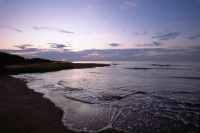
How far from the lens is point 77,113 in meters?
9.05

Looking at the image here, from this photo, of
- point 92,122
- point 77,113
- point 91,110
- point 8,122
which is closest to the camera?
point 8,122

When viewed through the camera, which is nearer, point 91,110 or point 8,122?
point 8,122

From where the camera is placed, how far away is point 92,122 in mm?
7676

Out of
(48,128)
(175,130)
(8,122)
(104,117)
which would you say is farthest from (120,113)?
(8,122)

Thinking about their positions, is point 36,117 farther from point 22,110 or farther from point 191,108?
point 191,108

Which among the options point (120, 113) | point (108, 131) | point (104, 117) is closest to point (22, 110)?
point (104, 117)

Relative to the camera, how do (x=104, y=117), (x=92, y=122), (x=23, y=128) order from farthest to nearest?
(x=104, y=117), (x=92, y=122), (x=23, y=128)

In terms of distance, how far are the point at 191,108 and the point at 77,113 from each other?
878 centimetres

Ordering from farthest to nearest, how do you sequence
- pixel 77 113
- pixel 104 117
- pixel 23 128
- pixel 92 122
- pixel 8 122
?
pixel 77 113 < pixel 104 117 < pixel 92 122 < pixel 8 122 < pixel 23 128

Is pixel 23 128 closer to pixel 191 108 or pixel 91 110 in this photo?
pixel 91 110

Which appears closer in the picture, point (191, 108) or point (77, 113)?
point (77, 113)

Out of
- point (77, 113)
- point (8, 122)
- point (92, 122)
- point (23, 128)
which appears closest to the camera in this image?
point (23, 128)

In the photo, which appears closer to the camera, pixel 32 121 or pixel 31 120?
pixel 32 121

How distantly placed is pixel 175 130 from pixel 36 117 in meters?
7.86
